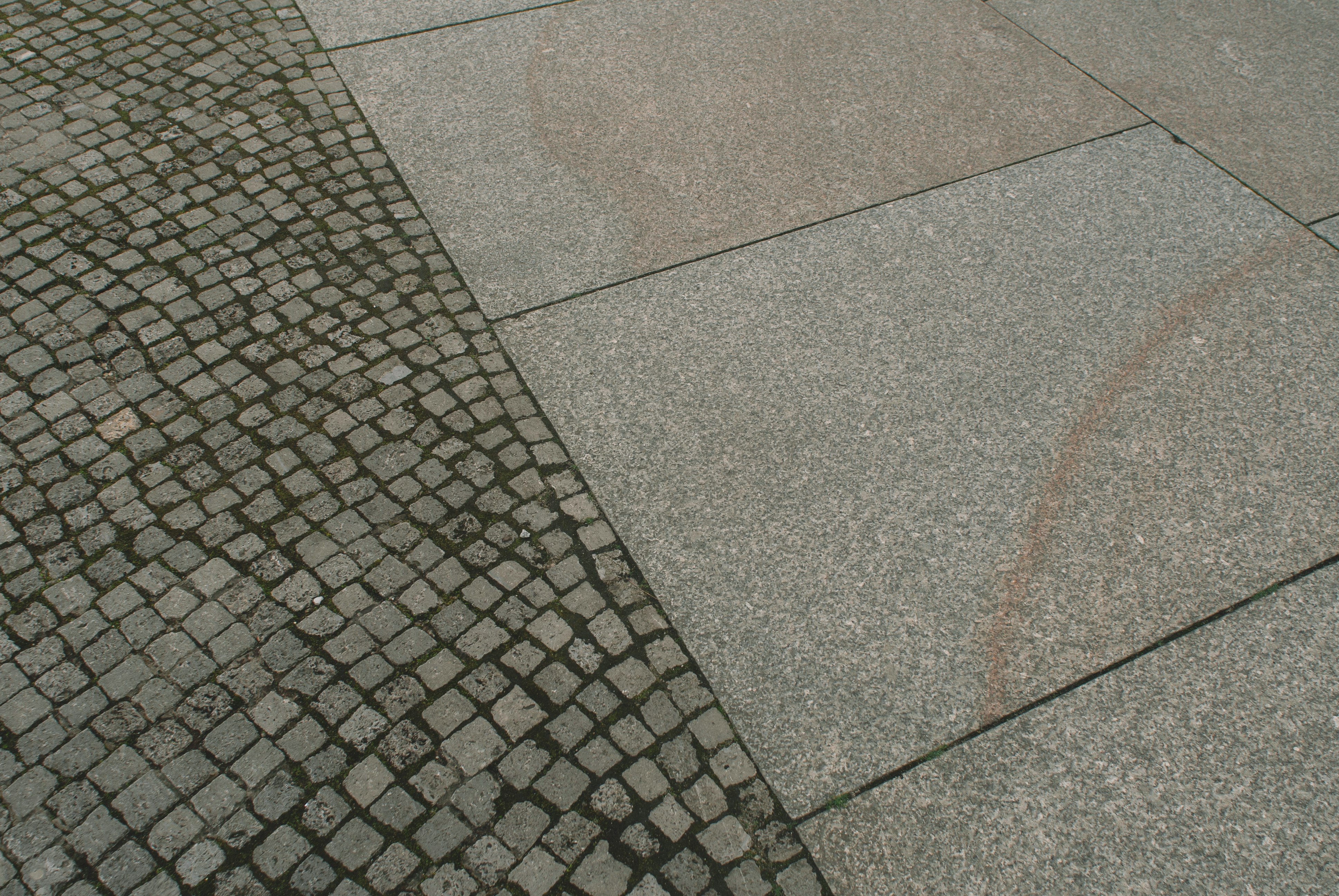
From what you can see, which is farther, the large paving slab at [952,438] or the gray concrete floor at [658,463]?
the large paving slab at [952,438]

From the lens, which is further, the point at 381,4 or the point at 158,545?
the point at 381,4

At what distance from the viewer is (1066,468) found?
3.79 metres

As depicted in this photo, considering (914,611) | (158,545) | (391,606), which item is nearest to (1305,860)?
(914,611)

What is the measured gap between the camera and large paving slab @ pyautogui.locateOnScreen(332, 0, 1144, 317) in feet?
15.4

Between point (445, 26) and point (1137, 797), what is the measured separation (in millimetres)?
5796

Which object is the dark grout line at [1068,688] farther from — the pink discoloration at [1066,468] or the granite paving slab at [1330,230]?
the granite paving slab at [1330,230]

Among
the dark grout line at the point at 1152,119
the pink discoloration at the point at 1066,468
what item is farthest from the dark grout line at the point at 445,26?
the pink discoloration at the point at 1066,468

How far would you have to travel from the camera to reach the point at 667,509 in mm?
3602

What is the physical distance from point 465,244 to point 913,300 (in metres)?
2.24

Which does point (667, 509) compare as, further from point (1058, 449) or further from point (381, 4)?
point (381, 4)

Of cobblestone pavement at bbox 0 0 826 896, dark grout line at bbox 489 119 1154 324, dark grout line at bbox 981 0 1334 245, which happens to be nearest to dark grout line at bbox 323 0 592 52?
cobblestone pavement at bbox 0 0 826 896

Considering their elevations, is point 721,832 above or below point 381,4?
below

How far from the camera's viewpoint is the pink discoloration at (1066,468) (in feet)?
10.6

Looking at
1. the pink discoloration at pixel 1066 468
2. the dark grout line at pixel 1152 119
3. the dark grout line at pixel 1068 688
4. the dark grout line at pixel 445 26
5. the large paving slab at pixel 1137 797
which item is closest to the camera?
the large paving slab at pixel 1137 797
